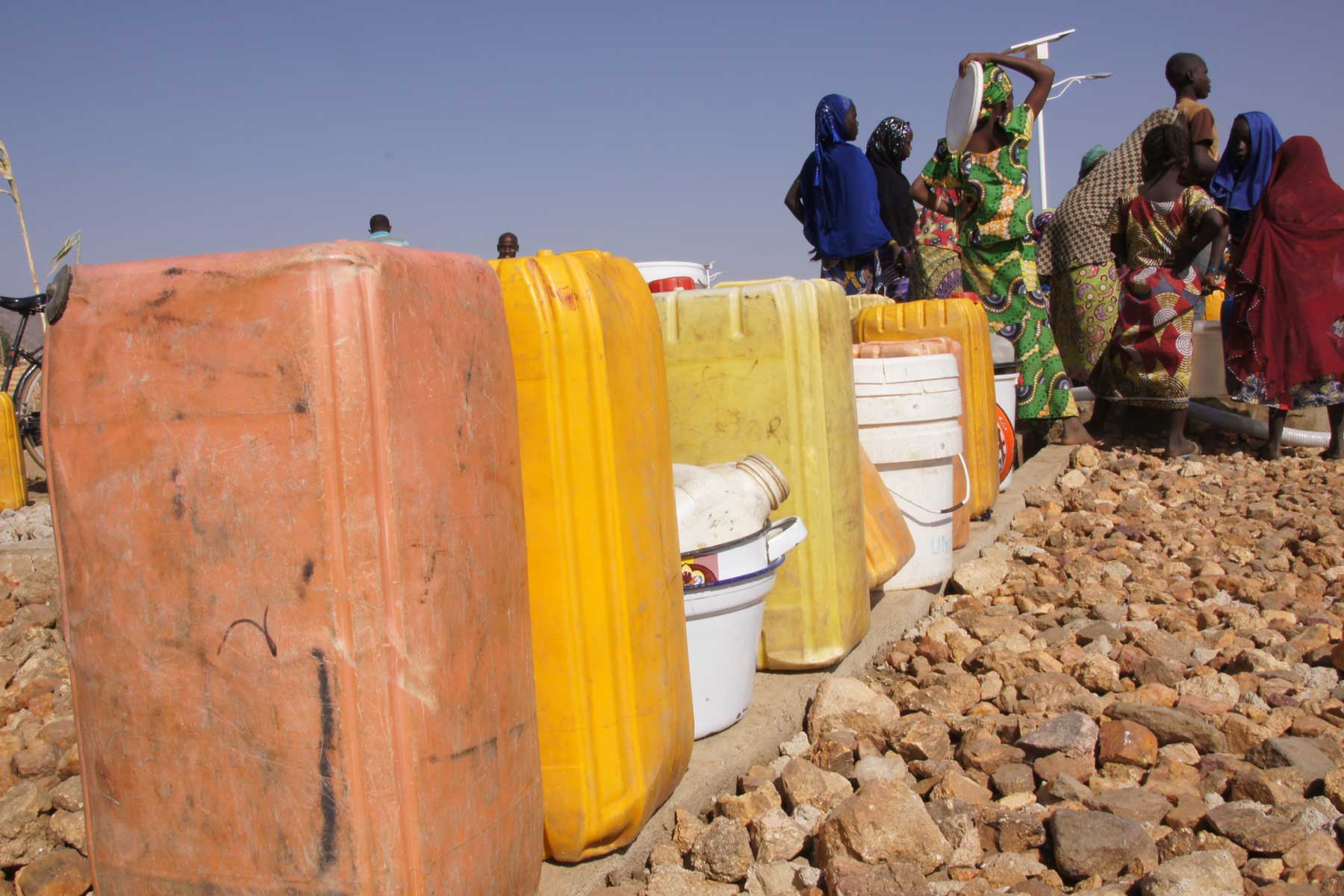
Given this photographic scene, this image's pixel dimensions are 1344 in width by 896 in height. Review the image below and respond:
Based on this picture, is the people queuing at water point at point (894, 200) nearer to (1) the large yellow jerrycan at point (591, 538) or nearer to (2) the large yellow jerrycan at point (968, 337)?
(2) the large yellow jerrycan at point (968, 337)

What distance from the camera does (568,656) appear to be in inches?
66.6

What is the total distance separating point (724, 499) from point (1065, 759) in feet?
2.83

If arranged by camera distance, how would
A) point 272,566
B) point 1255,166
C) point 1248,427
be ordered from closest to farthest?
point 272,566
point 1248,427
point 1255,166

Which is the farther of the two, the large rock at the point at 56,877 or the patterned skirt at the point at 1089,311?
the patterned skirt at the point at 1089,311

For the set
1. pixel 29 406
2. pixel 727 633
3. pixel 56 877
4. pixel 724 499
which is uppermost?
pixel 29 406

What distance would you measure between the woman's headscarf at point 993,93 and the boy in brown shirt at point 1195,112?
3.99ft

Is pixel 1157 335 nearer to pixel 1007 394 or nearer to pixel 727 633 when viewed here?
pixel 1007 394

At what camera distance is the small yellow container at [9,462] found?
6.55 metres

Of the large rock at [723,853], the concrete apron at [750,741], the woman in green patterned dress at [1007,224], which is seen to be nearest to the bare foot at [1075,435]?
the woman in green patterned dress at [1007,224]

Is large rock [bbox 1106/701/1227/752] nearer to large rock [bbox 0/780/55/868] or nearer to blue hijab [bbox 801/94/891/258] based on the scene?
large rock [bbox 0/780/55/868]

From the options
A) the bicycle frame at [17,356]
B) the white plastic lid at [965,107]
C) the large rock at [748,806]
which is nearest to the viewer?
the large rock at [748,806]

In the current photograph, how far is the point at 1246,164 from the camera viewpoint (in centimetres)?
773

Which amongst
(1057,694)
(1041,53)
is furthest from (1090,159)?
(1057,694)

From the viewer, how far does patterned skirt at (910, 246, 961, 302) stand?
6676mm
